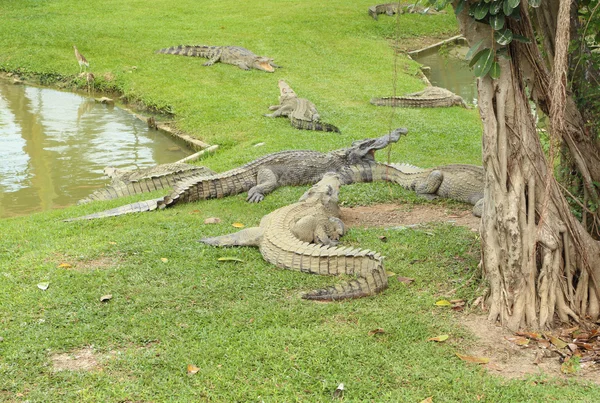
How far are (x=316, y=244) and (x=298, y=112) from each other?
20.1 ft

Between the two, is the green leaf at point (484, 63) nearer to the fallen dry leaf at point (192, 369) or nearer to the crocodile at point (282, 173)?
the fallen dry leaf at point (192, 369)

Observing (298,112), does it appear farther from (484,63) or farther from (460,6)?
(484,63)

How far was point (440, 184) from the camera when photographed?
7648 millimetres

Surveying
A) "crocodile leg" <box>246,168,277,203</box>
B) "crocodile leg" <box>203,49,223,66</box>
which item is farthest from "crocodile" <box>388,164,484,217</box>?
"crocodile leg" <box>203,49,223,66</box>

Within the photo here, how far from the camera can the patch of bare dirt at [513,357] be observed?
163 inches

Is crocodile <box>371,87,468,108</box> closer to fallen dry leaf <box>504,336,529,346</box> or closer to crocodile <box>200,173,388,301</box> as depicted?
crocodile <box>200,173,388,301</box>

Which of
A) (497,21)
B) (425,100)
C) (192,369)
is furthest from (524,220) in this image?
(425,100)

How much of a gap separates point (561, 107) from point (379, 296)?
1.94 metres

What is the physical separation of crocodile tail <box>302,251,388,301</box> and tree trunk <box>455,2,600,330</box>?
861 millimetres

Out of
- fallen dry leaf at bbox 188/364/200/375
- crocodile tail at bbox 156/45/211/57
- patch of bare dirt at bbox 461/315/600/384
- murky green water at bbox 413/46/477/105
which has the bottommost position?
fallen dry leaf at bbox 188/364/200/375

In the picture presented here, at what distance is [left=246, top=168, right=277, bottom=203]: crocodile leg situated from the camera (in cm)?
800

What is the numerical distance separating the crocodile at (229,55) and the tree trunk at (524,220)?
1209 cm

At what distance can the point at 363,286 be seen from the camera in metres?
5.12

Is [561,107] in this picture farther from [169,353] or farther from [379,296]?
[169,353]
